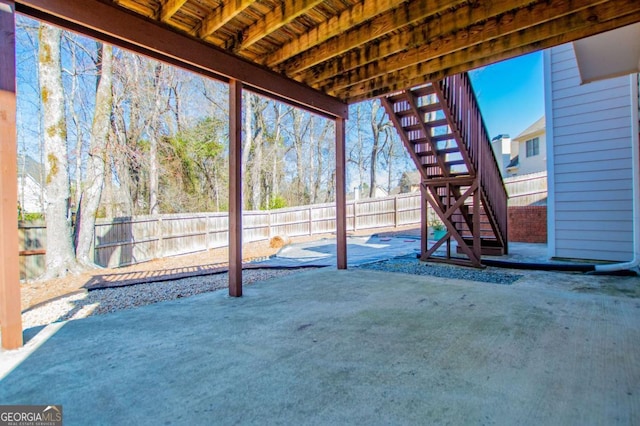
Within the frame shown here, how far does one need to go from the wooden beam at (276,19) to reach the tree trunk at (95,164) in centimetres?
606

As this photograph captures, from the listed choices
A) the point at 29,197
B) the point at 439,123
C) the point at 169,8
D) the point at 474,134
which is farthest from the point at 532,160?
the point at 29,197

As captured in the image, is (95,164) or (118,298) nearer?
(118,298)

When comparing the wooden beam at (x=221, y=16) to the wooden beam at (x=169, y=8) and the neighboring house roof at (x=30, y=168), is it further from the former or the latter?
the neighboring house roof at (x=30, y=168)

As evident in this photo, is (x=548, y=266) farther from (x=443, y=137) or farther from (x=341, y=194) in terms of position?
(x=341, y=194)

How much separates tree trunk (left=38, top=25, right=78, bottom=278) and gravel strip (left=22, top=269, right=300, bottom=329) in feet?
7.87

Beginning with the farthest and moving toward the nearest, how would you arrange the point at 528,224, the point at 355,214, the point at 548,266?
the point at 355,214, the point at 528,224, the point at 548,266

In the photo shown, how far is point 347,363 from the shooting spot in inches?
79.1

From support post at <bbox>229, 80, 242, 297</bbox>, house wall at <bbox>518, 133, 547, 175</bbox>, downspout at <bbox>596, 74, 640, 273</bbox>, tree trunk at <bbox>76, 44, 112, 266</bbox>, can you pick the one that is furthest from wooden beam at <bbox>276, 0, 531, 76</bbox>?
house wall at <bbox>518, 133, 547, 175</bbox>

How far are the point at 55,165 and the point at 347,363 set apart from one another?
761 cm

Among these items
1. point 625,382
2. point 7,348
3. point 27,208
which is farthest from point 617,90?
point 27,208

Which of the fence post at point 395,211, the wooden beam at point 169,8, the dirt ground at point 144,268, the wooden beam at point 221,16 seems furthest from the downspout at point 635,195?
the fence post at point 395,211

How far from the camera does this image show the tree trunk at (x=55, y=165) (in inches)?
256

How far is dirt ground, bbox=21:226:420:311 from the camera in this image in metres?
5.46

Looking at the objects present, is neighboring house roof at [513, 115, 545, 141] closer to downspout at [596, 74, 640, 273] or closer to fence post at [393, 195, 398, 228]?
fence post at [393, 195, 398, 228]
